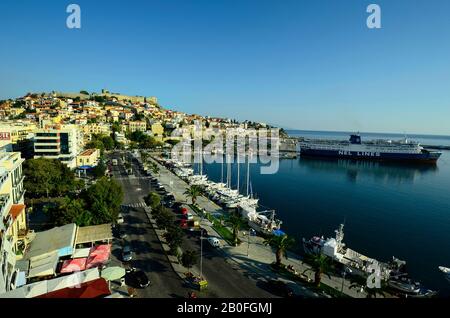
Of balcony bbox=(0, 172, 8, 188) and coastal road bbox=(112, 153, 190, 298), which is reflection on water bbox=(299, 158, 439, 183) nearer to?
coastal road bbox=(112, 153, 190, 298)

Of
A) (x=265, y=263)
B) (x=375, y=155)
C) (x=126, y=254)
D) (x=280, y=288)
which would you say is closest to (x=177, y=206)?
(x=126, y=254)

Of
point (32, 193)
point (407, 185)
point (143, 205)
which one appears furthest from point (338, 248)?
point (407, 185)

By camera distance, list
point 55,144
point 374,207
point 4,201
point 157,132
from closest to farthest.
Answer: point 4,201 < point 374,207 < point 55,144 < point 157,132

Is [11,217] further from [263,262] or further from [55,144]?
[55,144]

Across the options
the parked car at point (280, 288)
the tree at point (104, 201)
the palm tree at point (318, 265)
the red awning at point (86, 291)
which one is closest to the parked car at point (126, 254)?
the tree at point (104, 201)

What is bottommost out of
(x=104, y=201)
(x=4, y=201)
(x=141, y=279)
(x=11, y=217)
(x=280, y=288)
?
(x=280, y=288)
